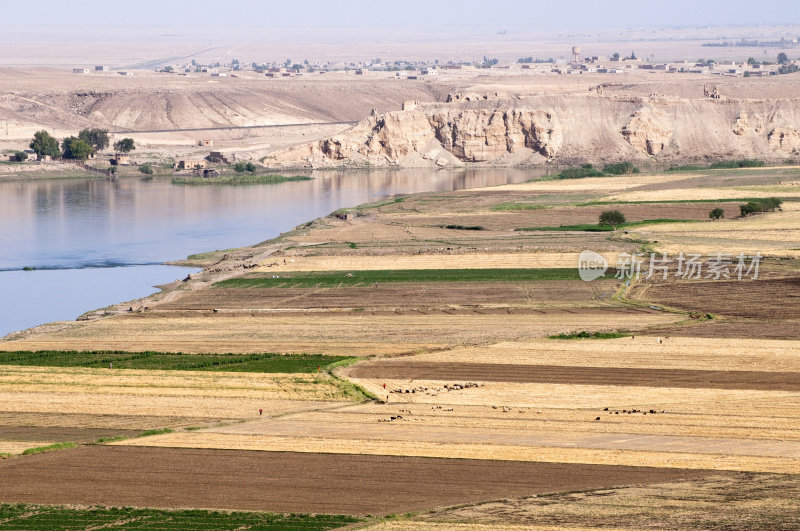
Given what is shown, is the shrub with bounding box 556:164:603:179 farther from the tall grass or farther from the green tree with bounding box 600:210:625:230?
the tall grass

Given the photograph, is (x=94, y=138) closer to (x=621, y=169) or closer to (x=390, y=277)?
(x=621, y=169)

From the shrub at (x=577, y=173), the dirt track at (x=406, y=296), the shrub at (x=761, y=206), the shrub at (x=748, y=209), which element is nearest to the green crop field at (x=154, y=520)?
the dirt track at (x=406, y=296)

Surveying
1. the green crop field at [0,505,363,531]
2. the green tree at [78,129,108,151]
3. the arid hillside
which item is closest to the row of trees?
the green tree at [78,129,108,151]

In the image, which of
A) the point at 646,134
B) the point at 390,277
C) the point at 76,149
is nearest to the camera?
the point at 390,277

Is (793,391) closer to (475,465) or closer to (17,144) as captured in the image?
(475,465)

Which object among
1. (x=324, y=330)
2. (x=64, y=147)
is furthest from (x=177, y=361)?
(x=64, y=147)
